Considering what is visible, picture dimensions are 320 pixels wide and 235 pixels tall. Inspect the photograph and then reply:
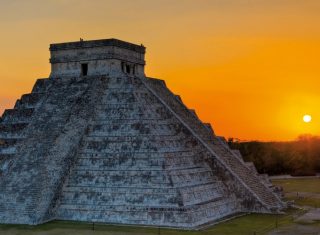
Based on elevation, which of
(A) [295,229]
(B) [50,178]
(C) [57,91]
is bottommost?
(A) [295,229]

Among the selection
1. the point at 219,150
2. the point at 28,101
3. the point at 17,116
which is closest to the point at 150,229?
the point at 219,150

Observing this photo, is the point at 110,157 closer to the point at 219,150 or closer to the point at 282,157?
the point at 219,150

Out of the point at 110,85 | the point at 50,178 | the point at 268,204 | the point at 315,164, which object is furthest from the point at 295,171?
the point at 50,178

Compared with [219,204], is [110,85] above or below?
above

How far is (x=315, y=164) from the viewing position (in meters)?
70.8

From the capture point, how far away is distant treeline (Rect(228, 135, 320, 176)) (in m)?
69.6

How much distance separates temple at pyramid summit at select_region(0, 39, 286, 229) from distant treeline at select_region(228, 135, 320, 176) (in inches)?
1155

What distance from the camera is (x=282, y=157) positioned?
7088 cm

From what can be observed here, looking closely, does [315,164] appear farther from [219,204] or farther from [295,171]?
[219,204]

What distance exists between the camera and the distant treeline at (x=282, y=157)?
69.6 meters

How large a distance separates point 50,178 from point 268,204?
1464 centimetres

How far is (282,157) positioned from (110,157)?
137 ft

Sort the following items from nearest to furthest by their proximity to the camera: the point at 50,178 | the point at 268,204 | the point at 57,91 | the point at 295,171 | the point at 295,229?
the point at 295,229 → the point at 50,178 → the point at 268,204 → the point at 57,91 → the point at 295,171

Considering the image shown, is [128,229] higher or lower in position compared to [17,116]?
lower
